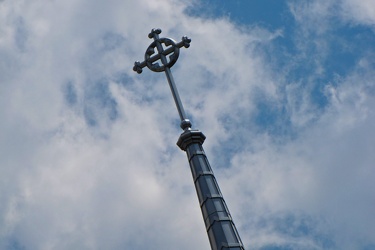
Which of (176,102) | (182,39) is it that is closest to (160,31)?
(182,39)

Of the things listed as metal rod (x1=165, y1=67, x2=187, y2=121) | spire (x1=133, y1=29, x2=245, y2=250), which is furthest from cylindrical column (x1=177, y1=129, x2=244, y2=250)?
metal rod (x1=165, y1=67, x2=187, y2=121)

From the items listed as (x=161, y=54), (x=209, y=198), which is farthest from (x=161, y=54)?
(x=209, y=198)

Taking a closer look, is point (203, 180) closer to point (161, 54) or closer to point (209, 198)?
point (209, 198)

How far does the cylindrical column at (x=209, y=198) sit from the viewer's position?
15.8 metres

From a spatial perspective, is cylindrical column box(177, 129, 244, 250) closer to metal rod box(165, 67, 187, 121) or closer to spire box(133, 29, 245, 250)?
spire box(133, 29, 245, 250)

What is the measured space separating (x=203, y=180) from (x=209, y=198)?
853 millimetres

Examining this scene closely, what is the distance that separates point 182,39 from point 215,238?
36.3 ft

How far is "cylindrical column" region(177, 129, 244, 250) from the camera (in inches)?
623

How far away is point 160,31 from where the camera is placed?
24.6 meters

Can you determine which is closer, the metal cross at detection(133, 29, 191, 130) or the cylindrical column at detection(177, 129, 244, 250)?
the cylindrical column at detection(177, 129, 244, 250)

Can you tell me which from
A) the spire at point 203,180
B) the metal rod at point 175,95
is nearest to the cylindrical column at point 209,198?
the spire at point 203,180

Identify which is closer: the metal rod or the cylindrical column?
the cylindrical column

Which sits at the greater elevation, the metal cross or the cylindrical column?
the metal cross

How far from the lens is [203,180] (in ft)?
58.3
